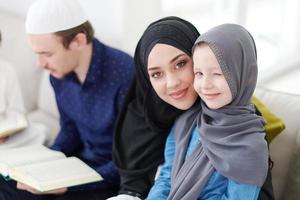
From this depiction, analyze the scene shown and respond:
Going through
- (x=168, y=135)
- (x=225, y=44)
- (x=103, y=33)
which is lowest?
(x=168, y=135)

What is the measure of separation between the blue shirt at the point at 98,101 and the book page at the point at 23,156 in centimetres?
16

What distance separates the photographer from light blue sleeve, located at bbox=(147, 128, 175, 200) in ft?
4.71

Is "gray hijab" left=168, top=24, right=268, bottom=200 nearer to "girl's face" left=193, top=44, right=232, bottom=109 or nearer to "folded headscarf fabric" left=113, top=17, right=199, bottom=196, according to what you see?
"girl's face" left=193, top=44, right=232, bottom=109

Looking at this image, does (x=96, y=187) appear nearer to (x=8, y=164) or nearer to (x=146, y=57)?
(x=8, y=164)

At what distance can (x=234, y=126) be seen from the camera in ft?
3.85

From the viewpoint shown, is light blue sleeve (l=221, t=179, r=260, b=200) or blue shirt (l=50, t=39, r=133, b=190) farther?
blue shirt (l=50, t=39, r=133, b=190)

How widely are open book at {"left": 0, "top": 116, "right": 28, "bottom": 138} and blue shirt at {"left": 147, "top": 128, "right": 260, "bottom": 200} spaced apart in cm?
65

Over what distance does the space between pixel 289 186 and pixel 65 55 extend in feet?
2.91

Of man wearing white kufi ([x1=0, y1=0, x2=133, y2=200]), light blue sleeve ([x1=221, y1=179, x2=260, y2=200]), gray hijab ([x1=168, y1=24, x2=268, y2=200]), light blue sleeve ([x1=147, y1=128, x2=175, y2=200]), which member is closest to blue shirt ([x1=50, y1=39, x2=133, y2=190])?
man wearing white kufi ([x1=0, y1=0, x2=133, y2=200])

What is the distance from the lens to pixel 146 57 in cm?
138

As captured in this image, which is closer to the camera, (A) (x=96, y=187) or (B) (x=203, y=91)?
(B) (x=203, y=91)

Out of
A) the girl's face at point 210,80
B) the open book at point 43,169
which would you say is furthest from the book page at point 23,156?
the girl's face at point 210,80

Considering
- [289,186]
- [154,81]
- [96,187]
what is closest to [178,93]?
[154,81]

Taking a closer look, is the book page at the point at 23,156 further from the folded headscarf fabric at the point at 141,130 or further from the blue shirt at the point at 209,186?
the blue shirt at the point at 209,186
